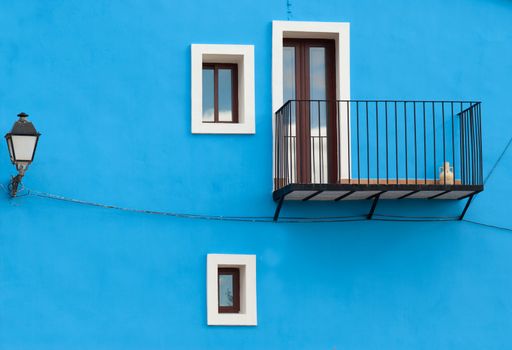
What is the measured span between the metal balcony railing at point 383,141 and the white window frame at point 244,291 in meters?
1.08

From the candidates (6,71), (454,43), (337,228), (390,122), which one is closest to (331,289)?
(337,228)

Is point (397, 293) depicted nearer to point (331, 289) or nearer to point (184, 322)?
point (331, 289)

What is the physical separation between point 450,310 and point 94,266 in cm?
468

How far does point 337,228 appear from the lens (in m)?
19.1

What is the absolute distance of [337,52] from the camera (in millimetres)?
19406

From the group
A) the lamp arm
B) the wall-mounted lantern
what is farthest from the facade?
the wall-mounted lantern

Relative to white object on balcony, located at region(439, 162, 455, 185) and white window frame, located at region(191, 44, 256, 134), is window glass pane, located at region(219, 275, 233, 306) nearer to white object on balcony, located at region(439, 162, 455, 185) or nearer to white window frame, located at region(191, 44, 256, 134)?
white window frame, located at region(191, 44, 256, 134)

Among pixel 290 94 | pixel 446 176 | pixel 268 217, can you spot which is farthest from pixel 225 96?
pixel 446 176

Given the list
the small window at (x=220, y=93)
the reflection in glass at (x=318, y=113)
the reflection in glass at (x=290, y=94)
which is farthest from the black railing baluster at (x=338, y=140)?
the small window at (x=220, y=93)

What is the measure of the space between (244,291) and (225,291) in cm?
30

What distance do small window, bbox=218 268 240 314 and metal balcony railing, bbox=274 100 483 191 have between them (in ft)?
4.15

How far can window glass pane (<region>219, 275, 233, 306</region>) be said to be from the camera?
62.2 ft

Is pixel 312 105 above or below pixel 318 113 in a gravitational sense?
above

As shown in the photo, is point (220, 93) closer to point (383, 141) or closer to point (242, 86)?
point (242, 86)
